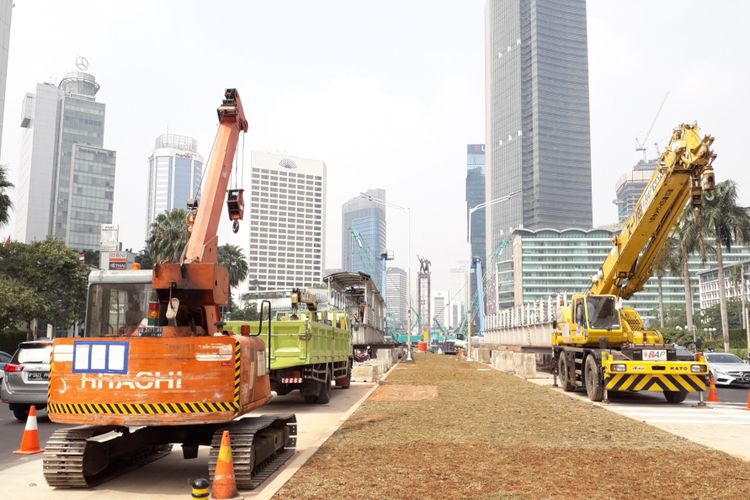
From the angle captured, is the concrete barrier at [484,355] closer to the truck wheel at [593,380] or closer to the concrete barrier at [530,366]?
the concrete barrier at [530,366]

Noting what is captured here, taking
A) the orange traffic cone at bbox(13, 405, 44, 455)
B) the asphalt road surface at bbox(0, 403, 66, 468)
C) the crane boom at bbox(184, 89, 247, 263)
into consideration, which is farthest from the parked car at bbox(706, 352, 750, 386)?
the orange traffic cone at bbox(13, 405, 44, 455)

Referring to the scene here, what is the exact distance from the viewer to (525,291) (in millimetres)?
179500

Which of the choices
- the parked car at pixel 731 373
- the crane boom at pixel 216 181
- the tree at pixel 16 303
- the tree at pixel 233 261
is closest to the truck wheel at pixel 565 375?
the parked car at pixel 731 373

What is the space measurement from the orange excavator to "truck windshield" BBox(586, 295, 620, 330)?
12052 mm

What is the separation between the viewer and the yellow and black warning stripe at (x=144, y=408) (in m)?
7.10

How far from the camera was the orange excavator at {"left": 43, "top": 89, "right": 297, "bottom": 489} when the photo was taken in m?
7.14

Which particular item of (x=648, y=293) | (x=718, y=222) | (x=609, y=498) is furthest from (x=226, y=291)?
(x=648, y=293)

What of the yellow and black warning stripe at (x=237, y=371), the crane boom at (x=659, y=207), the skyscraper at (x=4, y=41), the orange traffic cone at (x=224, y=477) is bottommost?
the orange traffic cone at (x=224, y=477)

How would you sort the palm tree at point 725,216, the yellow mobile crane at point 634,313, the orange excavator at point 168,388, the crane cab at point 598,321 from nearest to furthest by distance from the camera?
1. the orange excavator at point 168,388
2. the yellow mobile crane at point 634,313
3. the crane cab at point 598,321
4. the palm tree at point 725,216

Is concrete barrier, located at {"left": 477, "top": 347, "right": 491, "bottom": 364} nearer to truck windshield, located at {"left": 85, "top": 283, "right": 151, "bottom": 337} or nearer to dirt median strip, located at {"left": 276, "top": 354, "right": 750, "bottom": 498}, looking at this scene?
dirt median strip, located at {"left": 276, "top": 354, "right": 750, "bottom": 498}

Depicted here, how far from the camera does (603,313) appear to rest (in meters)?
18.3

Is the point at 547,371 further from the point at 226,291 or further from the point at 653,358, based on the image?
the point at 226,291

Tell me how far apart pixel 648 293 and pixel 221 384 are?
18839 centimetres

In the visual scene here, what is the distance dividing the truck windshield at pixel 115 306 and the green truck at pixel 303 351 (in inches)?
135
